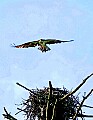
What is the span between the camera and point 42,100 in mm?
11281

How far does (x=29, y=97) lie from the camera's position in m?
12.3

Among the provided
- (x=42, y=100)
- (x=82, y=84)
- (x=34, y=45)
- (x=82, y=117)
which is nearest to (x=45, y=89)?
(x=42, y=100)

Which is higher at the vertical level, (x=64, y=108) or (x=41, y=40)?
(x=41, y=40)

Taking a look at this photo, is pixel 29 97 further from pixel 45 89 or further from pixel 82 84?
pixel 82 84

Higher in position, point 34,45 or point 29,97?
point 34,45

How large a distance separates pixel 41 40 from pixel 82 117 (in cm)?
260

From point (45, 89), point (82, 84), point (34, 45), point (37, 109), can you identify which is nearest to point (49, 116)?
point (82, 84)

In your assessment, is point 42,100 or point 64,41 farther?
point 42,100

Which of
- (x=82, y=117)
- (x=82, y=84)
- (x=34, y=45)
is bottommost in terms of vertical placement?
(x=82, y=117)

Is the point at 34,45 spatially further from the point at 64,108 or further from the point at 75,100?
the point at 75,100

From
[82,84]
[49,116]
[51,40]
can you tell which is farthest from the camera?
[51,40]

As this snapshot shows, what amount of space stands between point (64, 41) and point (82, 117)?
2424 mm

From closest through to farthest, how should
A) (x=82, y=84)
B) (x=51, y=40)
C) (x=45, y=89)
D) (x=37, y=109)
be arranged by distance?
(x=82, y=84) → (x=51, y=40) → (x=37, y=109) → (x=45, y=89)

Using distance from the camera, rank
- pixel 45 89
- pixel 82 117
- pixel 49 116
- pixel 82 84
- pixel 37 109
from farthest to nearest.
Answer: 1. pixel 45 89
2. pixel 37 109
3. pixel 82 117
4. pixel 49 116
5. pixel 82 84
